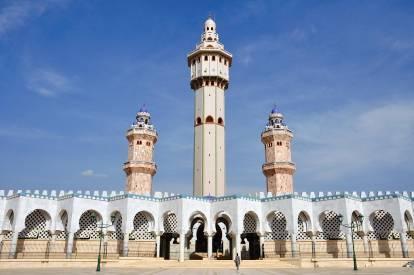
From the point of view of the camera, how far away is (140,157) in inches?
1930

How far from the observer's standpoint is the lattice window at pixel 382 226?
3706 cm

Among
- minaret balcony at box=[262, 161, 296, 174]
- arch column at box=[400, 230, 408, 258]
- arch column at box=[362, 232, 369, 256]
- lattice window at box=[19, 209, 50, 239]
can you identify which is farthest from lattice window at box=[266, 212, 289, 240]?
lattice window at box=[19, 209, 50, 239]

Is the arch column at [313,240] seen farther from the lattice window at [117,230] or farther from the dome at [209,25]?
the dome at [209,25]

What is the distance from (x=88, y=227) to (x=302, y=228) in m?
20.2

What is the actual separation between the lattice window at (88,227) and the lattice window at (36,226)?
2.93 m

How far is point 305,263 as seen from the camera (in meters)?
30.5

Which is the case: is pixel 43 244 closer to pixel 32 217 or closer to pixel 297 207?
pixel 32 217

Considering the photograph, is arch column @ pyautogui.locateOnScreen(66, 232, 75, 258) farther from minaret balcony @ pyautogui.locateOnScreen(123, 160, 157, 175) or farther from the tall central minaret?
the tall central minaret

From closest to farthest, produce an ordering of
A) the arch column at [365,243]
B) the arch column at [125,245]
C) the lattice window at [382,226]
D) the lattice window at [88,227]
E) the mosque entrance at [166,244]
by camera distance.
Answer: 1. the arch column at [125,245]
2. the arch column at [365,243]
3. the lattice window at [382,226]
4. the lattice window at [88,227]
5. the mosque entrance at [166,244]

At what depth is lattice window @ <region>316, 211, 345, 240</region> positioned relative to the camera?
37.3m

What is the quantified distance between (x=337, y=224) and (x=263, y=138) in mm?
16805

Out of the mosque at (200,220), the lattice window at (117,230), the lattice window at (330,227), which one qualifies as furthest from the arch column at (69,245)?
the lattice window at (330,227)

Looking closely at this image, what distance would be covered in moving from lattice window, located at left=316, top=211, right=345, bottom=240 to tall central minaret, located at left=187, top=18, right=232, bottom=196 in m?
11.6

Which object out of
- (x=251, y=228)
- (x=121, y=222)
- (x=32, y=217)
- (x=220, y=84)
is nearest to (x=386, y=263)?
(x=251, y=228)
